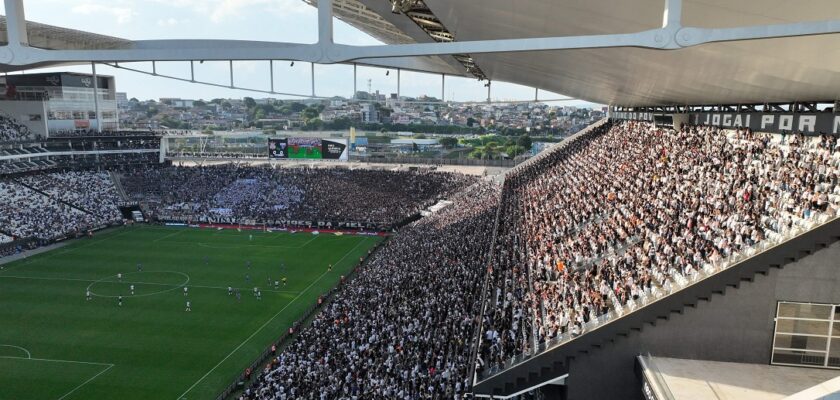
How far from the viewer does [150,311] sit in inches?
1058

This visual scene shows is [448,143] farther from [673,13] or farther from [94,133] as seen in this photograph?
[673,13]

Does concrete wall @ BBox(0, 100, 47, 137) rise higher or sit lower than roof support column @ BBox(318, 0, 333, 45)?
lower

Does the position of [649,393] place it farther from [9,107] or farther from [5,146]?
[9,107]

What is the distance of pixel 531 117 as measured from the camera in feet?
593

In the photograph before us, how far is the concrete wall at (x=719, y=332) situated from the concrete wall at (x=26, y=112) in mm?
59592

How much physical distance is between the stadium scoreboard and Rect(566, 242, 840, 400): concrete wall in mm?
50269

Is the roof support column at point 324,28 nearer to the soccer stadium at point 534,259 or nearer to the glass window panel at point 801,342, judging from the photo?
the soccer stadium at point 534,259

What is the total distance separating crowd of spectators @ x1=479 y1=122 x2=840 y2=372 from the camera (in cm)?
1316

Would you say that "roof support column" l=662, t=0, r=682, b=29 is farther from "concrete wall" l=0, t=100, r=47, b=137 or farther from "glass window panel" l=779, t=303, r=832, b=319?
"concrete wall" l=0, t=100, r=47, b=137

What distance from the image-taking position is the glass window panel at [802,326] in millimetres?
12188

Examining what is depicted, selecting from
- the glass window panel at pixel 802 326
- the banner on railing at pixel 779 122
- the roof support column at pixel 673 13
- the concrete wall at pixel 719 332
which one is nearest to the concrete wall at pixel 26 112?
Answer: the banner on railing at pixel 779 122

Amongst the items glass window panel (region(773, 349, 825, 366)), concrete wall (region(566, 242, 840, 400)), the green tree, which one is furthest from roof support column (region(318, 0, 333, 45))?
the green tree

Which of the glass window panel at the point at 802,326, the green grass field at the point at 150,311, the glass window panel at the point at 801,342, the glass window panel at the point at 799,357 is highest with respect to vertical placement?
the glass window panel at the point at 802,326

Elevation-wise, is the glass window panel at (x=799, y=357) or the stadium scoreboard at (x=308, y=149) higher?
the stadium scoreboard at (x=308, y=149)
